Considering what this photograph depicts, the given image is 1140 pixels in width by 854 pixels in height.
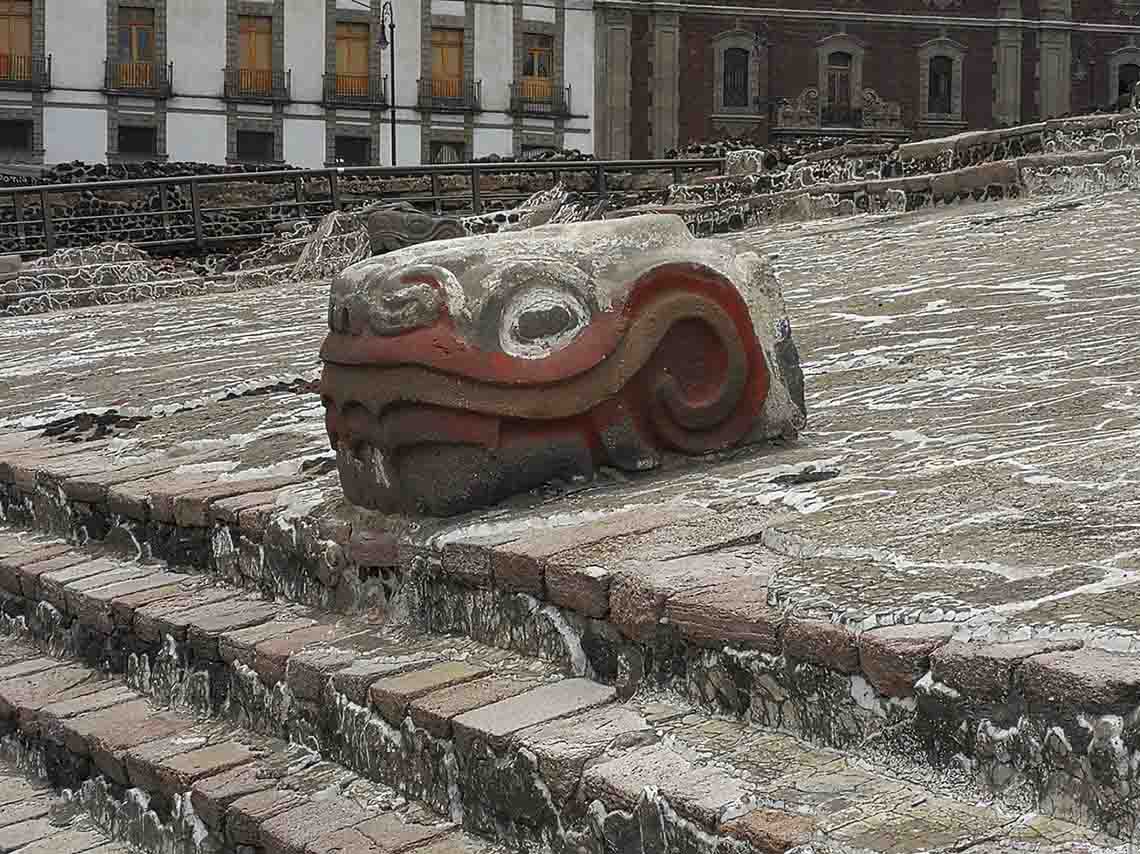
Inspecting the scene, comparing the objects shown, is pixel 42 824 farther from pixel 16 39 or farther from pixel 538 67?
pixel 538 67

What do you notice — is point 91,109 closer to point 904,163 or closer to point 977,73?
point 977,73

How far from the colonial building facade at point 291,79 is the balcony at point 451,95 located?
0.09 feet

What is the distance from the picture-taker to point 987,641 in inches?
96.3

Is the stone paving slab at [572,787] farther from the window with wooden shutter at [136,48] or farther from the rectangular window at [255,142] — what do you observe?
the rectangular window at [255,142]

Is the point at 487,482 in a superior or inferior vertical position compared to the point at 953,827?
superior

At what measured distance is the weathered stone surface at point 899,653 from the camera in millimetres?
2475

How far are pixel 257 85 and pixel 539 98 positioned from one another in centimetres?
559

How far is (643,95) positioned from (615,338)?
32192 mm

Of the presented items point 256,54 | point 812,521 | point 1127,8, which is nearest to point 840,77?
point 1127,8

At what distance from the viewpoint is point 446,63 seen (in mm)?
33656

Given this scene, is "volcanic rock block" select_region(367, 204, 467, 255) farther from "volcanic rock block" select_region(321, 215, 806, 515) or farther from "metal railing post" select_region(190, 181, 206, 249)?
"volcanic rock block" select_region(321, 215, 806, 515)

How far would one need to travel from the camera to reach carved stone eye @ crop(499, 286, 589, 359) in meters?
3.70

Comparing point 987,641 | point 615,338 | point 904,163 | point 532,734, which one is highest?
point 904,163

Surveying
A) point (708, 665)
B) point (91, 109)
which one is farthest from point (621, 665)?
point (91, 109)
